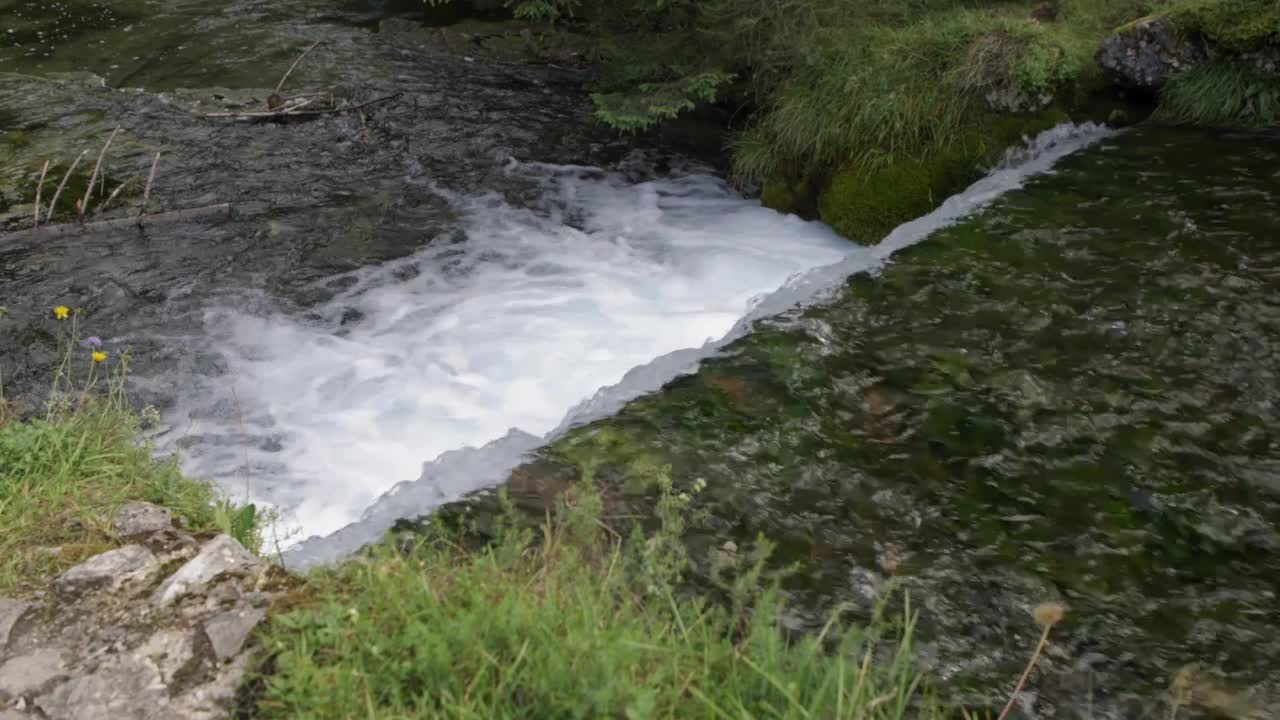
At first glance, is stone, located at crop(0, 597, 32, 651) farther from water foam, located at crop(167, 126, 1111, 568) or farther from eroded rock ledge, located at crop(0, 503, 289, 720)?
water foam, located at crop(167, 126, 1111, 568)

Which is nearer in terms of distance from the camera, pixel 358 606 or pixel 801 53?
pixel 358 606

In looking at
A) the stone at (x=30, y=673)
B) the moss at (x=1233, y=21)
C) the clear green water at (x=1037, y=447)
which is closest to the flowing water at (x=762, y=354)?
the clear green water at (x=1037, y=447)

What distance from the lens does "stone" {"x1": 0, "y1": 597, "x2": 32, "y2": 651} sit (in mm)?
2857

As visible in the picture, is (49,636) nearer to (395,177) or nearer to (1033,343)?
(1033,343)

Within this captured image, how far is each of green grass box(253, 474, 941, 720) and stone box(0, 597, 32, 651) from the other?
82cm

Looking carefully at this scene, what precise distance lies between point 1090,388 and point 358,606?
11.6 ft

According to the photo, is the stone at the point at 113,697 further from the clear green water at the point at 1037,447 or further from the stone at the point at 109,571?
the clear green water at the point at 1037,447

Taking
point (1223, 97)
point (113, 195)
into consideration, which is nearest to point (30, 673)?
point (113, 195)

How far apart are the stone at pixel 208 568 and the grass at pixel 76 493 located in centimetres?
36

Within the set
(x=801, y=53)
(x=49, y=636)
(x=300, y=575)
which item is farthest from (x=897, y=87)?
(x=49, y=636)

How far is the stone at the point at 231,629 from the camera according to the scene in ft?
8.85

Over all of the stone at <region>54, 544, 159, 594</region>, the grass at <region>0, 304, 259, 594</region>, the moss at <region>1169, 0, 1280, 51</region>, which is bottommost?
the grass at <region>0, 304, 259, 594</region>

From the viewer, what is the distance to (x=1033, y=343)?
16.7 feet

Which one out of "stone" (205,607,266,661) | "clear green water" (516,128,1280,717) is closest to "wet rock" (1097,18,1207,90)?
"clear green water" (516,128,1280,717)
